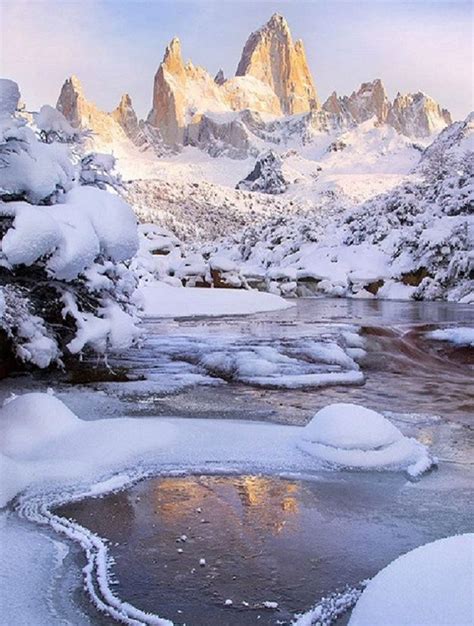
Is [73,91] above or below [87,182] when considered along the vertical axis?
above

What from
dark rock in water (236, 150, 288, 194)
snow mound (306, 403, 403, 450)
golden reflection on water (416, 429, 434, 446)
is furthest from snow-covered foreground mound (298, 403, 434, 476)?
dark rock in water (236, 150, 288, 194)

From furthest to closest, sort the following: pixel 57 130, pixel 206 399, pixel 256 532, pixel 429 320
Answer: pixel 429 320
pixel 57 130
pixel 206 399
pixel 256 532

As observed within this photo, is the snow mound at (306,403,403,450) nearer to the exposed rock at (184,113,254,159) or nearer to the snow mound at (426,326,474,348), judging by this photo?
the snow mound at (426,326,474,348)

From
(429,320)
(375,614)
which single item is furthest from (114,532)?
(429,320)

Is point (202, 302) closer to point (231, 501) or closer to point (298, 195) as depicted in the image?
point (231, 501)

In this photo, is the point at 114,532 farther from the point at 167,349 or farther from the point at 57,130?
the point at 167,349

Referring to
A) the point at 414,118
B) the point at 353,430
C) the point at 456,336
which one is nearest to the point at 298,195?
the point at 456,336

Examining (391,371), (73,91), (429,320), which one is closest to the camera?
(391,371)

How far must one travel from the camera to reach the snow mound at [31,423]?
552cm

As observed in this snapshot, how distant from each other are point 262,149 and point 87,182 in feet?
580

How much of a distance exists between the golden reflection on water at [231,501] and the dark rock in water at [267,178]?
108 meters

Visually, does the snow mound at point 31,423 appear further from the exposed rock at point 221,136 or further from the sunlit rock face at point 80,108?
the sunlit rock face at point 80,108

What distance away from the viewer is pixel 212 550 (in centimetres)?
396

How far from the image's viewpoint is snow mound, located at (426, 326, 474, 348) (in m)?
15.2
